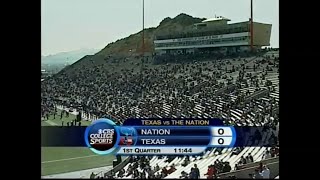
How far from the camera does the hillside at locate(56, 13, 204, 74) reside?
3457 millimetres

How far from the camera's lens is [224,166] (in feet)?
10.7

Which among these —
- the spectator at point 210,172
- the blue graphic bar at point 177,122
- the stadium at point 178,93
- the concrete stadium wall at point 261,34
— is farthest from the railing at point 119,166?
the concrete stadium wall at point 261,34

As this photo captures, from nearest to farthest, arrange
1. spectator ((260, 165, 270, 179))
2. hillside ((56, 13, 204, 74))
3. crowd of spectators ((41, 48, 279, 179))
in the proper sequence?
spectator ((260, 165, 270, 179)), crowd of spectators ((41, 48, 279, 179)), hillside ((56, 13, 204, 74))

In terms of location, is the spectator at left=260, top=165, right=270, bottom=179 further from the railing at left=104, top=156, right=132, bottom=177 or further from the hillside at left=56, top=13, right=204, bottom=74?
the hillside at left=56, top=13, right=204, bottom=74

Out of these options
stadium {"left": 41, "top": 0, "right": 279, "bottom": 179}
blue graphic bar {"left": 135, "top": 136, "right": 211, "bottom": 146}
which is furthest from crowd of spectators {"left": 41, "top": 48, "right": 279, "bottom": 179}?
blue graphic bar {"left": 135, "top": 136, "right": 211, "bottom": 146}

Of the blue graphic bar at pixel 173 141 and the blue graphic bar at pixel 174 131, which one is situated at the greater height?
the blue graphic bar at pixel 174 131

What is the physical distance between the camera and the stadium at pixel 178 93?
128 inches
